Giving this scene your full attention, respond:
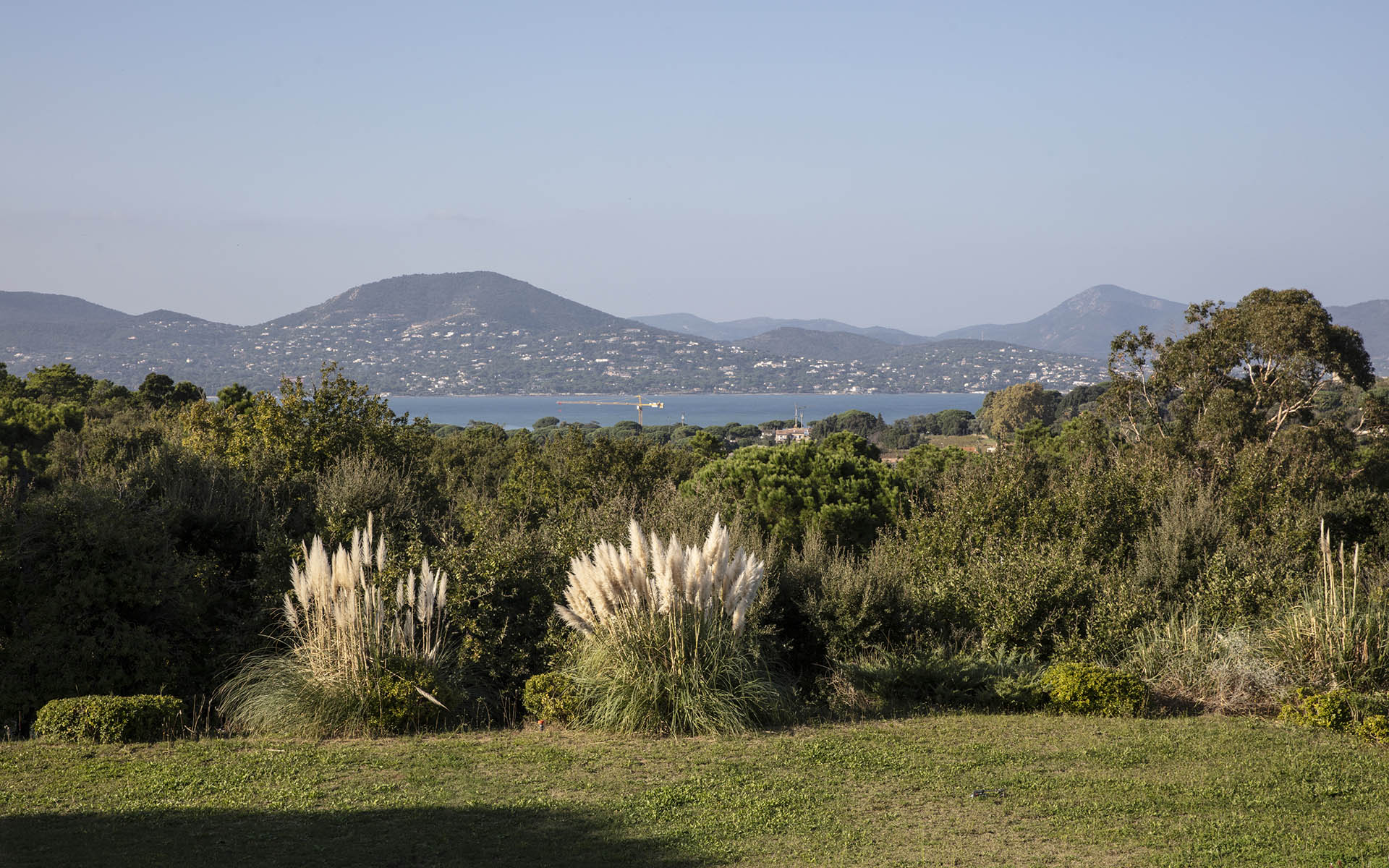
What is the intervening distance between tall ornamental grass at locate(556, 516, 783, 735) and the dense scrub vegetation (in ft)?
1.14

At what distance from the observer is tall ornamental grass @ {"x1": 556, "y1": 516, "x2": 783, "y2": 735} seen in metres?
8.33

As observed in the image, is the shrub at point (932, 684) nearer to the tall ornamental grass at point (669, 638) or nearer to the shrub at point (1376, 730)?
the tall ornamental grass at point (669, 638)

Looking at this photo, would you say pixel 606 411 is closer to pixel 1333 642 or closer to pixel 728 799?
pixel 1333 642

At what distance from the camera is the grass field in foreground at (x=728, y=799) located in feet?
18.4

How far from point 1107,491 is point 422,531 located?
32.4ft

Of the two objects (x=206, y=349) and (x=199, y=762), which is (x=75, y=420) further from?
(x=206, y=349)

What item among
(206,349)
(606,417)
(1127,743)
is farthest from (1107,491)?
(206,349)

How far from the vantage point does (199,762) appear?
746cm

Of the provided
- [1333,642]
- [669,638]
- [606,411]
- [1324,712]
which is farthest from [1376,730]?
[606,411]

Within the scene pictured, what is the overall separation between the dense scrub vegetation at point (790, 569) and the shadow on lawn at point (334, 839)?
2.31 metres

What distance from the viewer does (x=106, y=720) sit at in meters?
8.14

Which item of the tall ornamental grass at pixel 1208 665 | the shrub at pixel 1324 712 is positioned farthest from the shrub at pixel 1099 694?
the shrub at pixel 1324 712

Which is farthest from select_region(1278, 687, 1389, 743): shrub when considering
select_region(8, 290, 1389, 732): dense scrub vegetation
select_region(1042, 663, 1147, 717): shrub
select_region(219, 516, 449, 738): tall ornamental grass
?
select_region(219, 516, 449, 738): tall ornamental grass

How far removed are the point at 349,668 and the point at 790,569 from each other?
489 centimetres
